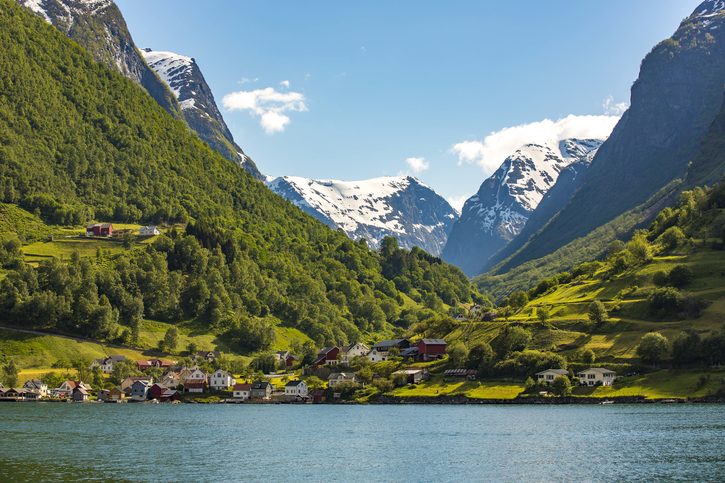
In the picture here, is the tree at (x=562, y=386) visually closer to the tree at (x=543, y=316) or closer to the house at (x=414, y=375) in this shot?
the tree at (x=543, y=316)

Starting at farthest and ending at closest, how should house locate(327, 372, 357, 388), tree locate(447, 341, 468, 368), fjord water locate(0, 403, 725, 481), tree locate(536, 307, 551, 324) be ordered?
house locate(327, 372, 357, 388) < tree locate(536, 307, 551, 324) < tree locate(447, 341, 468, 368) < fjord water locate(0, 403, 725, 481)

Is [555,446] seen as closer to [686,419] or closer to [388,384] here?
[686,419]

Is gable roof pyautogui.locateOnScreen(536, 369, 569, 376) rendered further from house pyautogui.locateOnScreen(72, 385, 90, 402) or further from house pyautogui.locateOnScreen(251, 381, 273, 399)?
house pyautogui.locateOnScreen(72, 385, 90, 402)

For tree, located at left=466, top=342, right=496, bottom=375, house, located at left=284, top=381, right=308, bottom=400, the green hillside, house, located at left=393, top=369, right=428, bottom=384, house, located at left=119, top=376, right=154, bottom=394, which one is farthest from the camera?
house, located at left=119, top=376, right=154, bottom=394

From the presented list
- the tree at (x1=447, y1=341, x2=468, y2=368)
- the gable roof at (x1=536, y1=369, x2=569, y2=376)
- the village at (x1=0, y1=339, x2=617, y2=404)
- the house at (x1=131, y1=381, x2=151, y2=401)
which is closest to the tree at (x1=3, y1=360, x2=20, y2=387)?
the village at (x1=0, y1=339, x2=617, y2=404)

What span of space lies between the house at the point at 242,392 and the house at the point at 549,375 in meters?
69.9

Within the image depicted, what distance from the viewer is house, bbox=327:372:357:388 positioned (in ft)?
598

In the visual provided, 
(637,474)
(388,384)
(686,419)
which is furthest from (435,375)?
(637,474)

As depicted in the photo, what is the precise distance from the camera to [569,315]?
183625 millimetres

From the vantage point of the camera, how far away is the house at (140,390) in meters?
189

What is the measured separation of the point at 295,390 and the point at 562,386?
66476mm

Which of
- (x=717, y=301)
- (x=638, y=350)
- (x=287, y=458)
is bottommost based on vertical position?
(x=287, y=458)

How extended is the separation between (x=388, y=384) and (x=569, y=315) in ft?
152

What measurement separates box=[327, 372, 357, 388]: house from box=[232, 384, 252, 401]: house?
19.0 meters
